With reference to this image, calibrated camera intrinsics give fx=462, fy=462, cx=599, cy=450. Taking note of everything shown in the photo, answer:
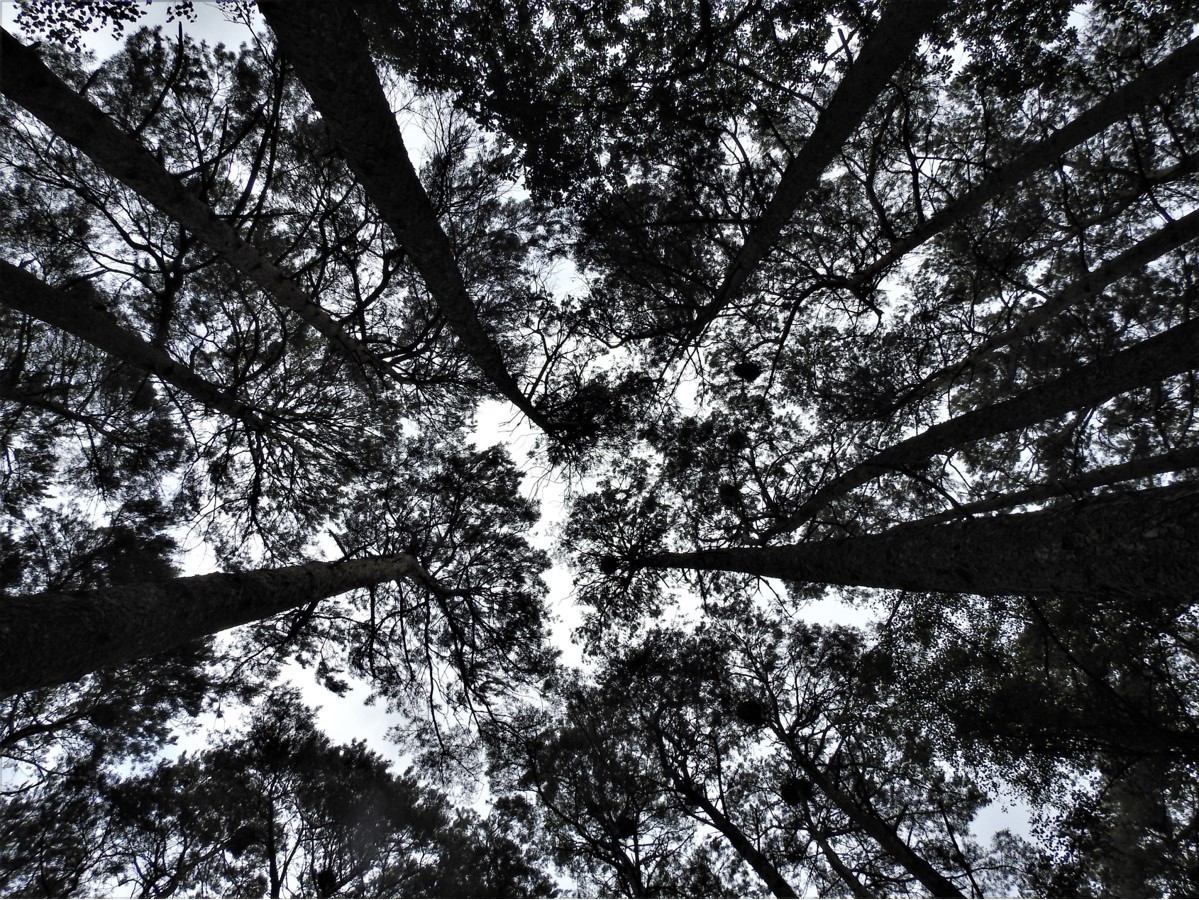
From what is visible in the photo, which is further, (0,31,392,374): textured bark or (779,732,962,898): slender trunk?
(779,732,962,898): slender trunk

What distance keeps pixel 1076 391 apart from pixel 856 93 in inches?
127

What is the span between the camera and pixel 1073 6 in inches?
183

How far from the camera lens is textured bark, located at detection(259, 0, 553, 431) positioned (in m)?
2.32

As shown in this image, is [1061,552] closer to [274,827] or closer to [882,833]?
[882,833]

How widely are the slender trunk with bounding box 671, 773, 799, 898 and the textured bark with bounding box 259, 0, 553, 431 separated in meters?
9.25

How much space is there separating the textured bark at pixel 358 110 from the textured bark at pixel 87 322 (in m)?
2.99

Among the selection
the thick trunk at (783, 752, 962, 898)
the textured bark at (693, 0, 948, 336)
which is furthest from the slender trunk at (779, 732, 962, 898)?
the textured bark at (693, 0, 948, 336)

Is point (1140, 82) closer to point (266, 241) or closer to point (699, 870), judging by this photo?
point (266, 241)

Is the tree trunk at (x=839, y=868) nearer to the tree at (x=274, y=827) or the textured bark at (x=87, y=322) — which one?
the tree at (x=274, y=827)

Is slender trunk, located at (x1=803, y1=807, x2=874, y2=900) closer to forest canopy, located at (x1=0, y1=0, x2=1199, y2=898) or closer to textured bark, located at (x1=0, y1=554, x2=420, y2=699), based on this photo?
forest canopy, located at (x1=0, y1=0, x2=1199, y2=898)

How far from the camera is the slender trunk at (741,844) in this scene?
22.9 feet

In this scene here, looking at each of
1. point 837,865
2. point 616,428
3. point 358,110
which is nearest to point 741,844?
point 837,865

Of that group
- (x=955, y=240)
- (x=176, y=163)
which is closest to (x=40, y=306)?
(x=176, y=163)

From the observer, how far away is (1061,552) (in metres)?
2.26
